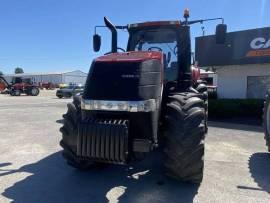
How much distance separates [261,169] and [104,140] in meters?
3.30

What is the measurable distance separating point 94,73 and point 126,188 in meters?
1.78

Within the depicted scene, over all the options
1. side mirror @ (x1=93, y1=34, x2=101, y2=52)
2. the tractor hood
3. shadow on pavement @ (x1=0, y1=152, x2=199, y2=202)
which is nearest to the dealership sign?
side mirror @ (x1=93, y1=34, x2=101, y2=52)

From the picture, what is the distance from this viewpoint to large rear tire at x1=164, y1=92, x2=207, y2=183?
13.3 ft

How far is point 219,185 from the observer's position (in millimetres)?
4594

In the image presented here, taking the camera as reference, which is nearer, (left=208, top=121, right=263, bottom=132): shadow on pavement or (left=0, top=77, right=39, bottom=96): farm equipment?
(left=208, top=121, right=263, bottom=132): shadow on pavement

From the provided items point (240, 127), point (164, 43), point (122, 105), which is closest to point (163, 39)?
point (164, 43)

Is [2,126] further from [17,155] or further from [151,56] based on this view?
[151,56]

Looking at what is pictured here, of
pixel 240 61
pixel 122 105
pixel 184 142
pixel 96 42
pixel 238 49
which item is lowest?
pixel 184 142

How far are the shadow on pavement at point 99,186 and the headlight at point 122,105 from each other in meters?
1.22

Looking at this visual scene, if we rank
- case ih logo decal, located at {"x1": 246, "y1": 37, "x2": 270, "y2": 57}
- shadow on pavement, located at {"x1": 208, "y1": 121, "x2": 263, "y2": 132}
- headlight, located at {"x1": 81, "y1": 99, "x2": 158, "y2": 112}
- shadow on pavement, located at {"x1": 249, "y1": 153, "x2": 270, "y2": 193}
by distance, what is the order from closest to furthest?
headlight, located at {"x1": 81, "y1": 99, "x2": 158, "y2": 112} < shadow on pavement, located at {"x1": 249, "y1": 153, "x2": 270, "y2": 193} < shadow on pavement, located at {"x1": 208, "y1": 121, "x2": 263, "y2": 132} < case ih logo decal, located at {"x1": 246, "y1": 37, "x2": 270, "y2": 57}

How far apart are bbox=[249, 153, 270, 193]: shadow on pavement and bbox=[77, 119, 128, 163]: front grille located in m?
2.38

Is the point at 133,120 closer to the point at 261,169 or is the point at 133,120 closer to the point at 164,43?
the point at 164,43

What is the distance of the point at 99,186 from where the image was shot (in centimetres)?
447

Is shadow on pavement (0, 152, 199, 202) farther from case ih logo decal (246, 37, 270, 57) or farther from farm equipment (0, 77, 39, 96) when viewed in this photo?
farm equipment (0, 77, 39, 96)
